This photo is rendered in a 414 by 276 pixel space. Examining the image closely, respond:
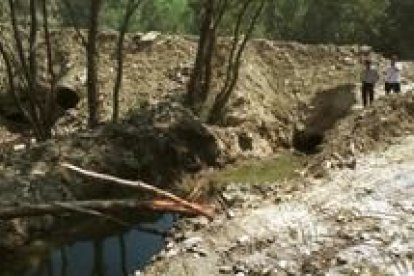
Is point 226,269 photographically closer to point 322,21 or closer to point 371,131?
point 371,131

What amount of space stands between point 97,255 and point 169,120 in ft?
19.6

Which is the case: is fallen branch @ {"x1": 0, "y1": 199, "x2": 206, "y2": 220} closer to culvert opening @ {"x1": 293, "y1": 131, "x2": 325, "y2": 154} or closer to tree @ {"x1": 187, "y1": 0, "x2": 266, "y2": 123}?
tree @ {"x1": 187, "y1": 0, "x2": 266, "y2": 123}

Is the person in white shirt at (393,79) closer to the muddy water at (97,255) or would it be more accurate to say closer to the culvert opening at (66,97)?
the muddy water at (97,255)

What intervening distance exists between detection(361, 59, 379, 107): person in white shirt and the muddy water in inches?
330

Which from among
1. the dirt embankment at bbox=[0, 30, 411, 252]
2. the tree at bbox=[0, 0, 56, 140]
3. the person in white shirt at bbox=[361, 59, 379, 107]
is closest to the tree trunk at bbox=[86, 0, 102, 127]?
the dirt embankment at bbox=[0, 30, 411, 252]

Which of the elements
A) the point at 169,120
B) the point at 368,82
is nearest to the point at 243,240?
the point at 169,120

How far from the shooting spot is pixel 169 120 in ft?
76.4

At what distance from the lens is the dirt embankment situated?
2041 centimetres

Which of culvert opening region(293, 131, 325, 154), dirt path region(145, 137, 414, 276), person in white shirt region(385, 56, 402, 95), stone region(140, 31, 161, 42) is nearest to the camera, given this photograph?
dirt path region(145, 137, 414, 276)

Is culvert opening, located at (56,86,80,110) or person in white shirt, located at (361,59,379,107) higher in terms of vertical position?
person in white shirt, located at (361,59,379,107)

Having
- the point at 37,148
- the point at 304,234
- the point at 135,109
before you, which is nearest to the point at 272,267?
the point at 304,234

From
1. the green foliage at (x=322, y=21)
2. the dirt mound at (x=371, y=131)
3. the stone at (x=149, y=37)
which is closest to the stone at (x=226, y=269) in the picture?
the dirt mound at (x=371, y=131)

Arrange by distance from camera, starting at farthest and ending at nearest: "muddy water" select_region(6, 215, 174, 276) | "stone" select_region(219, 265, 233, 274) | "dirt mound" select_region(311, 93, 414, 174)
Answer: "dirt mound" select_region(311, 93, 414, 174)
"muddy water" select_region(6, 215, 174, 276)
"stone" select_region(219, 265, 233, 274)

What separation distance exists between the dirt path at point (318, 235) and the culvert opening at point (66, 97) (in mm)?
13885
